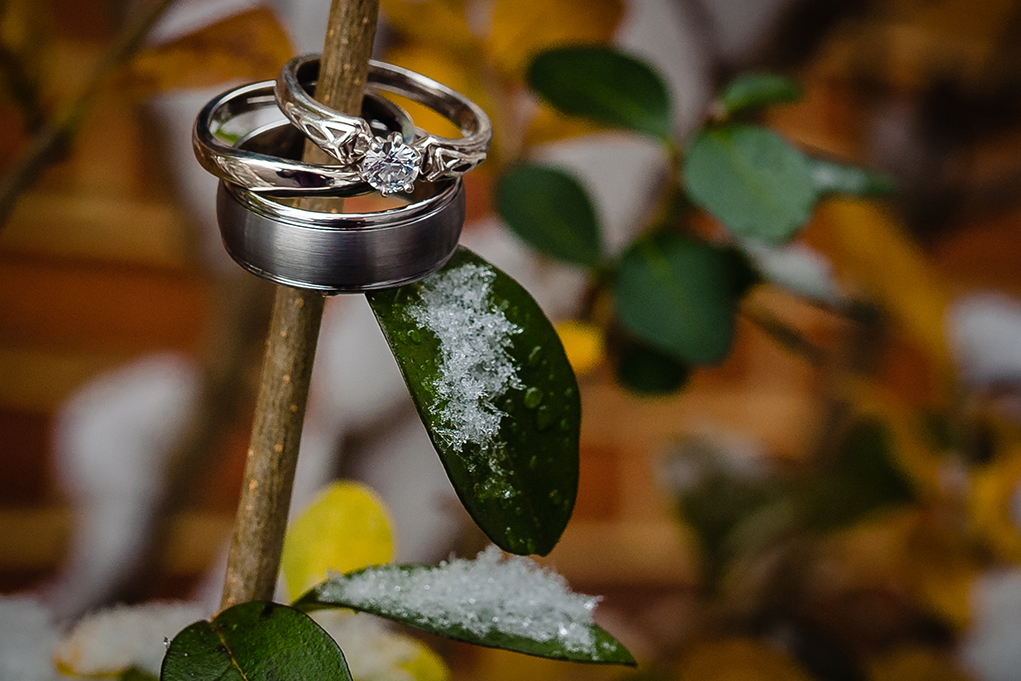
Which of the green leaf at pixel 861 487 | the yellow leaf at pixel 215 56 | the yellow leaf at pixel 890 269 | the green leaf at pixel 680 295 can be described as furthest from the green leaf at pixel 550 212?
the green leaf at pixel 861 487

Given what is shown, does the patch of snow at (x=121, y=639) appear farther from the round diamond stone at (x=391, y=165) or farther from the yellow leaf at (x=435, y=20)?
the yellow leaf at (x=435, y=20)

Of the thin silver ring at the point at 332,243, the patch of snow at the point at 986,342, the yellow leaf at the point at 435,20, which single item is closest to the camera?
the thin silver ring at the point at 332,243

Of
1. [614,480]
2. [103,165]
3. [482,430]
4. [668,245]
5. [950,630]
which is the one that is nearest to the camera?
[482,430]

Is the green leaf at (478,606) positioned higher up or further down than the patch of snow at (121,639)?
higher up

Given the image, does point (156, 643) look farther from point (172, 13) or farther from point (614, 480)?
point (614, 480)

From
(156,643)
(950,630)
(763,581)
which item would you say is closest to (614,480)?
(763,581)

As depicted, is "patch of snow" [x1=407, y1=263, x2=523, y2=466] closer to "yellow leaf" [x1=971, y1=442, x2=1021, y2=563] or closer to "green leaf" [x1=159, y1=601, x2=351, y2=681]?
"green leaf" [x1=159, y1=601, x2=351, y2=681]
